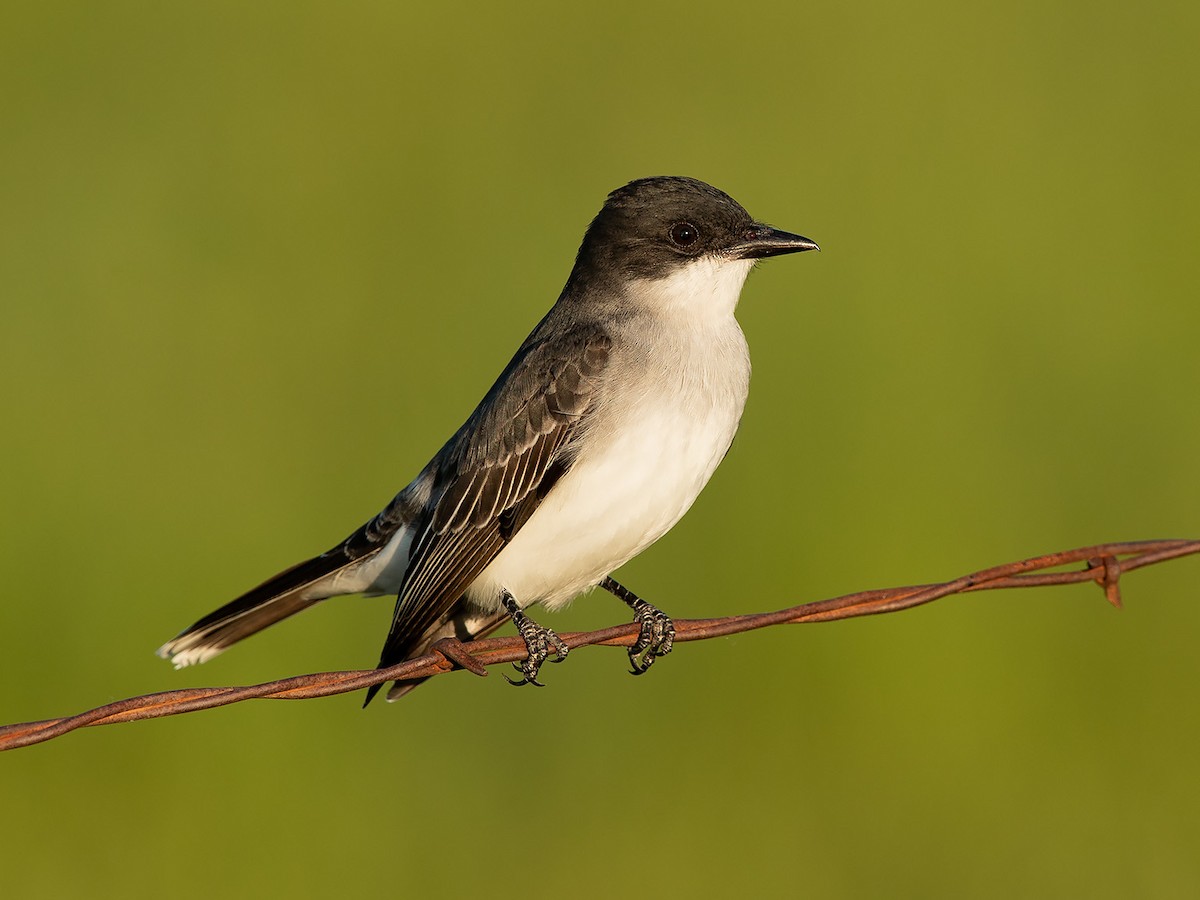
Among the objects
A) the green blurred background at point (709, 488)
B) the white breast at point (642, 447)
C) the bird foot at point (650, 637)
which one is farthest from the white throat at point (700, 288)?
the green blurred background at point (709, 488)

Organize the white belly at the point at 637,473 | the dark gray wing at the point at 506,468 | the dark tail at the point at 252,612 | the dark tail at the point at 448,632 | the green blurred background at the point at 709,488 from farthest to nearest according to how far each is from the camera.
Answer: the green blurred background at the point at 709,488 < the dark tail at the point at 252,612 < the dark tail at the point at 448,632 < the dark gray wing at the point at 506,468 < the white belly at the point at 637,473

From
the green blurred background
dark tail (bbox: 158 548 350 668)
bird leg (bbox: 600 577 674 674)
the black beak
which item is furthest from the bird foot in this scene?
the green blurred background

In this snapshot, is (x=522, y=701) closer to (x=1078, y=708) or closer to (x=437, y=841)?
(x=437, y=841)

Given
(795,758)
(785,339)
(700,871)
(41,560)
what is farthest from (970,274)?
(41,560)

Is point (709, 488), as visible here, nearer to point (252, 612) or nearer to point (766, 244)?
point (766, 244)

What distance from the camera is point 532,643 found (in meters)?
5.36

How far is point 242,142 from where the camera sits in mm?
11930

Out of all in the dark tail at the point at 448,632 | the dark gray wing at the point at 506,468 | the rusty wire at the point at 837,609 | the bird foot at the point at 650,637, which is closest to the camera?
the rusty wire at the point at 837,609

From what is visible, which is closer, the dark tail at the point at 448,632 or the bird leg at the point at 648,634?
the bird leg at the point at 648,634

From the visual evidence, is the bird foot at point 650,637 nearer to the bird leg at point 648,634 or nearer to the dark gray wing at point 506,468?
the bird leg at point 648,634

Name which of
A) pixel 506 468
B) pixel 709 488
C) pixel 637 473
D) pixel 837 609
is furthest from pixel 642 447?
pixel 709 488

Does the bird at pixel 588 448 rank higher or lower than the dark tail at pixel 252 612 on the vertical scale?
higher

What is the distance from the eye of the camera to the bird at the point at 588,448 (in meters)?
5.46

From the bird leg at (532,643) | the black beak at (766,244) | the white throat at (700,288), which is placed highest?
the black beak at (766,244)
